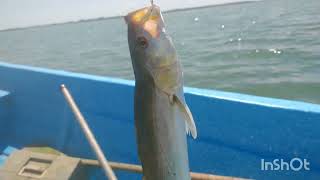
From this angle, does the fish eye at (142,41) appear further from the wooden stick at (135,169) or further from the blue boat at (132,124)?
the blue boat at (132,124)

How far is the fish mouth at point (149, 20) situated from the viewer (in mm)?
1698

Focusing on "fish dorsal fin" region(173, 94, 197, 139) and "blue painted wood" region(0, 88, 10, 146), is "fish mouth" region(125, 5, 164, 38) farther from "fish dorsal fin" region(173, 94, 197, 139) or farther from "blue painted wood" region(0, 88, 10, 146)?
"blue painted wood" region(0, 88, 10, 146)

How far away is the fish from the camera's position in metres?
1.71

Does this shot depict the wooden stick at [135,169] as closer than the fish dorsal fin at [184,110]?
No

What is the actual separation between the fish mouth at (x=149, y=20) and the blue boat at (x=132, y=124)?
2030 millimetres

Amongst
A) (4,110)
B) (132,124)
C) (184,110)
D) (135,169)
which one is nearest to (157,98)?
(184,110)

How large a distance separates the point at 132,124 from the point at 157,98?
2568mm

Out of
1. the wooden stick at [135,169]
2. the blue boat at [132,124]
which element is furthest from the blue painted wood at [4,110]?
the wooden stick at [135,169]

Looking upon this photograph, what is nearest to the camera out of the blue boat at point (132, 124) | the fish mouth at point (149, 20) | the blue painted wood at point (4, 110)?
the fish mouth at point (149, 20)

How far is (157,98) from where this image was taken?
1.76 meters

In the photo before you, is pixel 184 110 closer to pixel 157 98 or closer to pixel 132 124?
pixel 157 98

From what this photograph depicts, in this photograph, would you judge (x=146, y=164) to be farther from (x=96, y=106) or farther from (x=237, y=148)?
(x=96, y=106)

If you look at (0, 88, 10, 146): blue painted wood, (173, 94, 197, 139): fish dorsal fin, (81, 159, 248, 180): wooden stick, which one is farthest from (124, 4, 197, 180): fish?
(0, 88, 10, 146): blue painted wood

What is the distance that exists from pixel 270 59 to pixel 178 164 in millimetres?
15764
